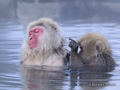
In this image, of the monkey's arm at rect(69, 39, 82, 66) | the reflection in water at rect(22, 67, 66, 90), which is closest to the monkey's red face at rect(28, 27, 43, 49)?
the reflection in water at rect(22, 67, 66, 90)

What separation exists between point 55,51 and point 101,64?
0.81 meters

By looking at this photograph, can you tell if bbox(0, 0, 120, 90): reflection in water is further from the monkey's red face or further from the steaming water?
the monkey's red face

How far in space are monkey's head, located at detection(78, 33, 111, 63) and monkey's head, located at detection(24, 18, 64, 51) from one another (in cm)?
39

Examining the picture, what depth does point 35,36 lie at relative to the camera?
691 cm

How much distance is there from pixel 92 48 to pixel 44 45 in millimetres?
817

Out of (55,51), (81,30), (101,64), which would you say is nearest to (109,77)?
(101,64)

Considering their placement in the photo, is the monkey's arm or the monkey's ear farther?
the monkey's ear

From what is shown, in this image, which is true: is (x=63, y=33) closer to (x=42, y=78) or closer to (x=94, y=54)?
(x=94, y=54)

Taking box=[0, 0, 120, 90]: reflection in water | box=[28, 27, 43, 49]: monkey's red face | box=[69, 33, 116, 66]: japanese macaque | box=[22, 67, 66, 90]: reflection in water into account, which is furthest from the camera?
box=[69, 33, 116, 66]: japanese macaque

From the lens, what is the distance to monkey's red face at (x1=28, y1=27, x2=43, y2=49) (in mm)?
6816

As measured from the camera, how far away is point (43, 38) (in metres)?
6.93

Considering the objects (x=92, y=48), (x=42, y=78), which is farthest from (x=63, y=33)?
(x=42, y=78)

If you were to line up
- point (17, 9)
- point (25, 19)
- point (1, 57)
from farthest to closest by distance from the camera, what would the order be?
1. point (17, 9)
2. point (25, 19)
3. point (1, 57)

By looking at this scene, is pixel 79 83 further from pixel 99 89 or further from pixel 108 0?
pixel 108 0
